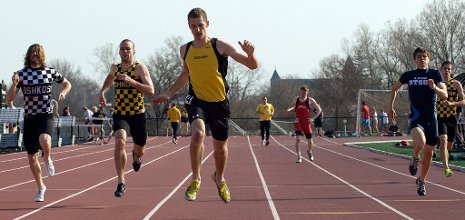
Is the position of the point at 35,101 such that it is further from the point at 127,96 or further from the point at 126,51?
the point at 126,51

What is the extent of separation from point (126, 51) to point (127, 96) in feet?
1.93

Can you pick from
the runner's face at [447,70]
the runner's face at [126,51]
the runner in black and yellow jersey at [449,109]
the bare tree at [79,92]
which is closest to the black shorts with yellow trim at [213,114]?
the runner's face at [126,51]

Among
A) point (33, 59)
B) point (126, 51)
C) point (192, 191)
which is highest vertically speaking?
point (126, 51)

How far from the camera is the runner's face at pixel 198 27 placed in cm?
788

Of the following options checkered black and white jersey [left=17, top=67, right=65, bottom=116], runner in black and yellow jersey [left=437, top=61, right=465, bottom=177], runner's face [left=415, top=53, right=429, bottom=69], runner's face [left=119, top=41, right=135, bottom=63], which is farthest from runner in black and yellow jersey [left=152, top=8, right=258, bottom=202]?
Answer: runner in black and yellow jersey [left=437, top=61, right=465, bottom=177]

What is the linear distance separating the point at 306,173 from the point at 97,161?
25.0ft

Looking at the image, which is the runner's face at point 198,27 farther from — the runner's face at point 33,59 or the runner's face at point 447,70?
the runner's face at point 447,70

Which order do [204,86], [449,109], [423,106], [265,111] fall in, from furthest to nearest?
[265,111], [449,109], [423,106], [204,86]

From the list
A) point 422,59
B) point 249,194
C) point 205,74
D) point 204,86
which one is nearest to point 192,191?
point 204,86

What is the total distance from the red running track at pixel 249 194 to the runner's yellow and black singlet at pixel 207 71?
1359 mm

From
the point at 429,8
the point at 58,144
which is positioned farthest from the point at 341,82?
the point at 58,144

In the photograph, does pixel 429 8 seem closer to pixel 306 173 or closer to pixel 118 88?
pixel 306 173

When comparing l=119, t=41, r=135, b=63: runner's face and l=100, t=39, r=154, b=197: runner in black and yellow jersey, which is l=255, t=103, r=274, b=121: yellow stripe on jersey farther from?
l=119, t=41, r=135, b=63: runner's face

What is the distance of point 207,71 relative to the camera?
8.05m
